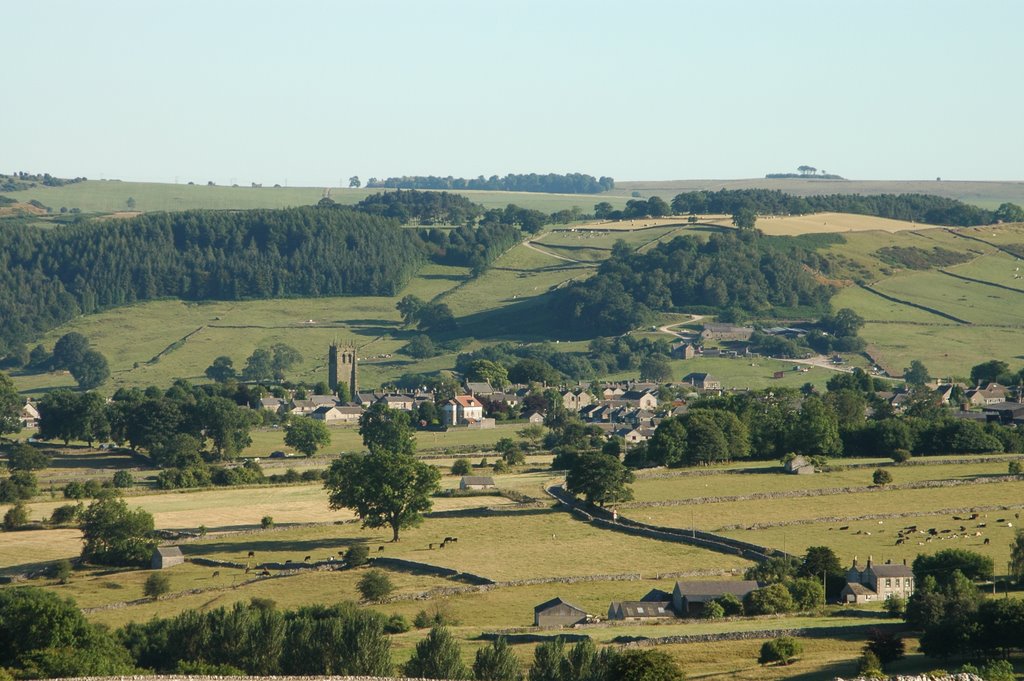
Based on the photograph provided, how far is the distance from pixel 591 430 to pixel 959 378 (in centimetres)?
4887

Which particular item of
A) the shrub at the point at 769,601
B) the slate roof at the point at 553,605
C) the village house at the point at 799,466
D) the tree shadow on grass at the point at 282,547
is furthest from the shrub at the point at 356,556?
the village house at the point at 799,466

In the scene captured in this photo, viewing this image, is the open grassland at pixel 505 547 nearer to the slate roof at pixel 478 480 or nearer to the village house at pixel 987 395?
the slate roof at pixel 478 480

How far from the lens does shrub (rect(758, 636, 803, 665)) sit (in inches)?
2248

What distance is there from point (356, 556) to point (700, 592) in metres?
17.7

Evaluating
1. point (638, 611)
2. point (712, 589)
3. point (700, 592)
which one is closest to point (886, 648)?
point (700, 592)

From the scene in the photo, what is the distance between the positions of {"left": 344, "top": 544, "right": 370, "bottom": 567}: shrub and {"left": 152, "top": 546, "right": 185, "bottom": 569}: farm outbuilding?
7.97 m

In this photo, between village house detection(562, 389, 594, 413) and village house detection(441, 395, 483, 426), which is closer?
village house detection(441, 395, 483, 426)

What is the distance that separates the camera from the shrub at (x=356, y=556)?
78500 mm

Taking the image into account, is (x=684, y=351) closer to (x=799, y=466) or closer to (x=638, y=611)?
(x=799, y=466)

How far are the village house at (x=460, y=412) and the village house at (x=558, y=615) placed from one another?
82.1 metres

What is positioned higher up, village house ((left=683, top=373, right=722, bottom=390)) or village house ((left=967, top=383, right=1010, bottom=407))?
village house ((left=967, top=383, right=1010, bottom=407))

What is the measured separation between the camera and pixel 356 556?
78.5m

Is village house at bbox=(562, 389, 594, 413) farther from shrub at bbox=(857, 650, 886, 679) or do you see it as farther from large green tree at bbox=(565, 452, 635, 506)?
shrub at bbox=(857, 650, 886, 679)

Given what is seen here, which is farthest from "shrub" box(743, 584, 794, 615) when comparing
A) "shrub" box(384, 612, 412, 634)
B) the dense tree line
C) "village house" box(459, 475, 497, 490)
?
the dense tree line
